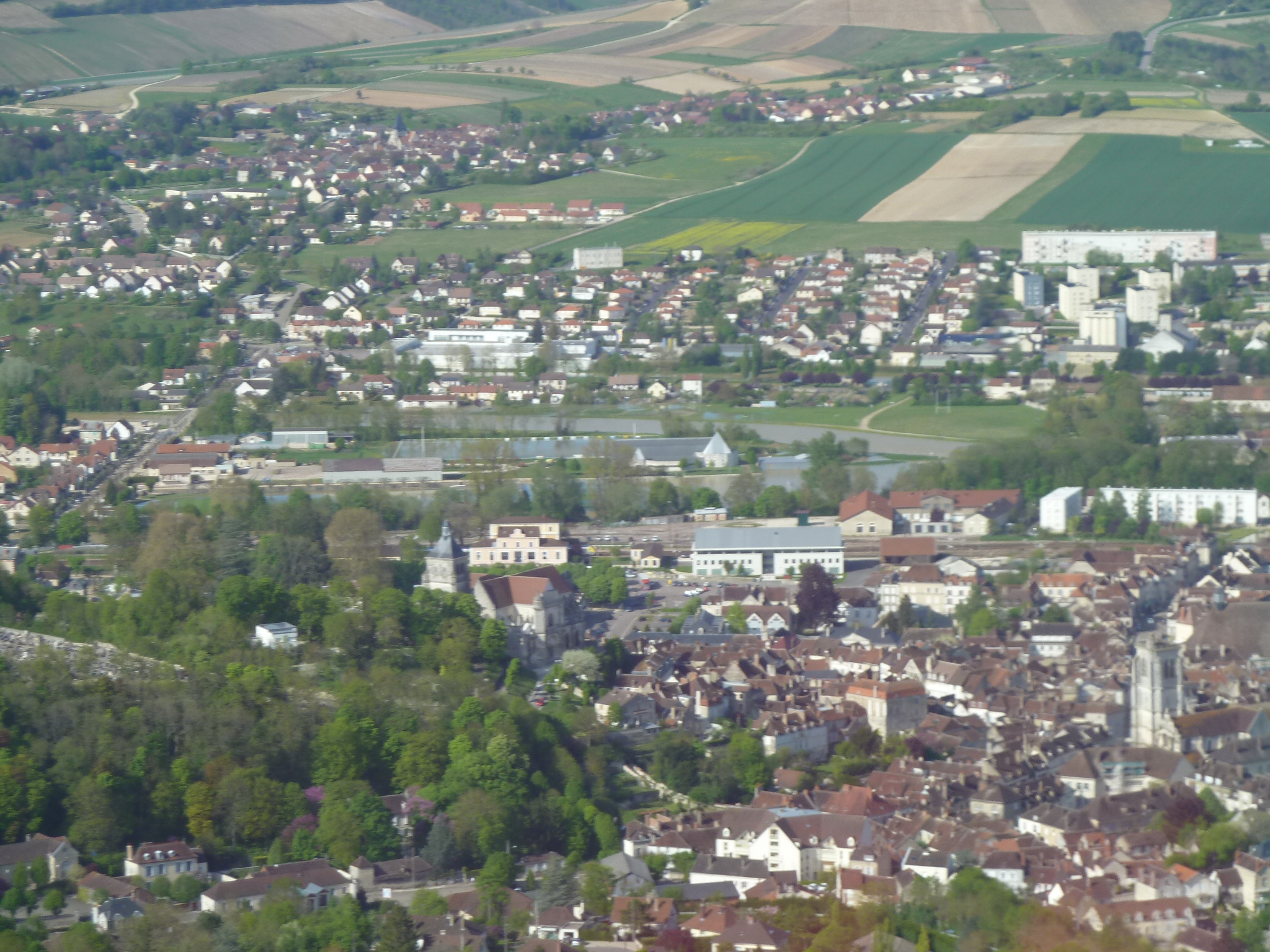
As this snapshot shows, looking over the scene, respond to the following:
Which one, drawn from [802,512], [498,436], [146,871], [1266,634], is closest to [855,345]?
[498,436]

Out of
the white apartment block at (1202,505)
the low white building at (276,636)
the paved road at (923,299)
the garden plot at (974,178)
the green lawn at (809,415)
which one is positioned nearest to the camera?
the low white building at (276,636)

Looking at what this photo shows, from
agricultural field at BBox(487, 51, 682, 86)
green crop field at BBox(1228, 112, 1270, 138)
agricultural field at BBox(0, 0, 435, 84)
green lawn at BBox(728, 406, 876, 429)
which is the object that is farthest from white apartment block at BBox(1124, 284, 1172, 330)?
agricultural field at BBox(0, 0, 435, 84)

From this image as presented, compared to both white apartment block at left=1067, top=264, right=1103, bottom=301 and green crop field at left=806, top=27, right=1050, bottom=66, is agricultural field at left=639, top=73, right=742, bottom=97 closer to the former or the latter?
green crop field at left=806, top=27, right=1050, bottom=66

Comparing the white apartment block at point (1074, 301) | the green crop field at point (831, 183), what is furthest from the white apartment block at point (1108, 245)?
the green crop field at point (831, 183)

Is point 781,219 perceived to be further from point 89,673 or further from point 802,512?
point 89,673

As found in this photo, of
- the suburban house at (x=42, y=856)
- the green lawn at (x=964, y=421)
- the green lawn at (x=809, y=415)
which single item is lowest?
the green lawn at (x=809, y=415)

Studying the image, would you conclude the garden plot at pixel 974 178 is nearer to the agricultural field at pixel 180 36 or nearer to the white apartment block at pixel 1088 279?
the white apartment block at pixel 1088 279

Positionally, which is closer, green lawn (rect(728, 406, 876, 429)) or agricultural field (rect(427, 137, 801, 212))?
green lawn (rect(728, 406, 876, 429))
